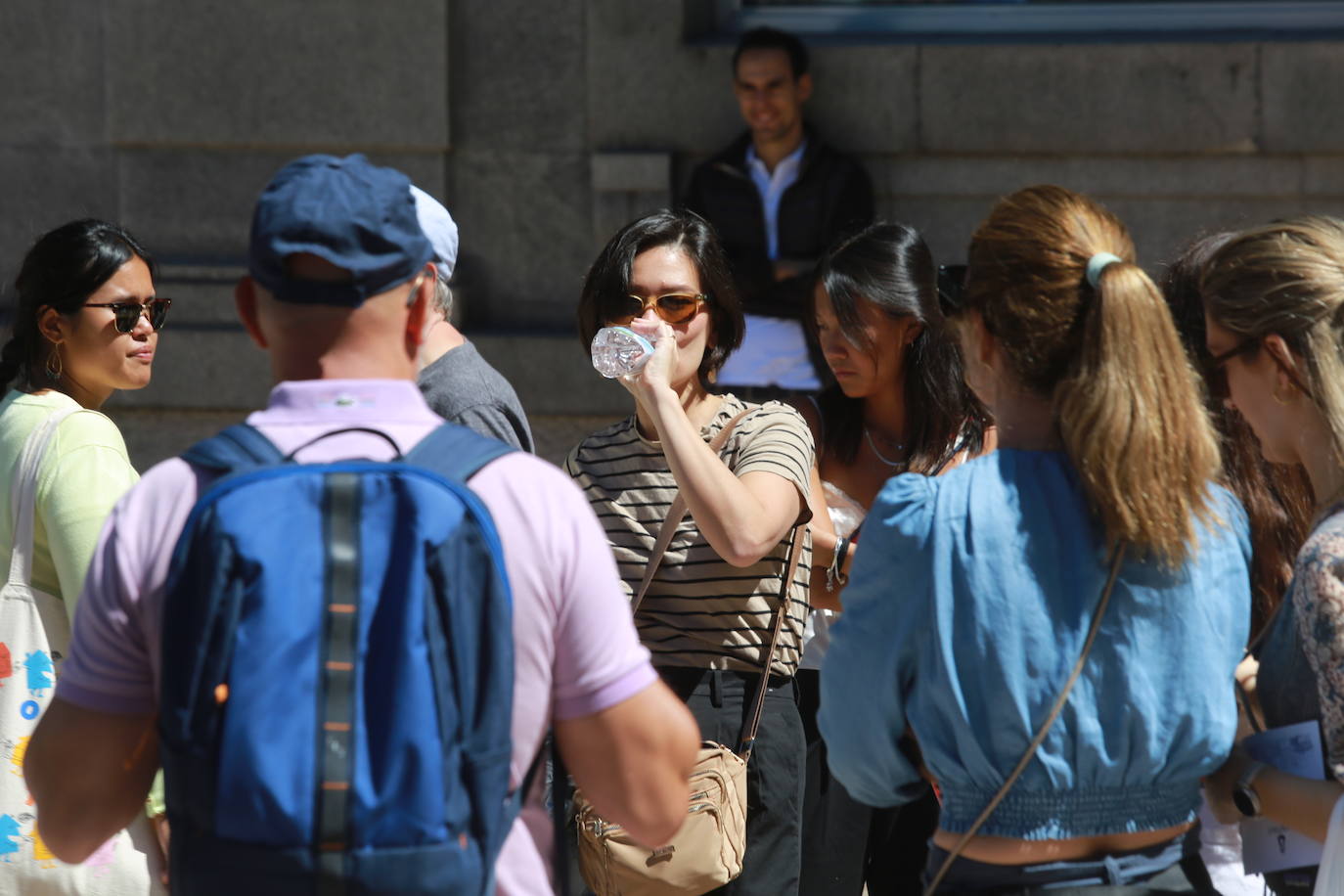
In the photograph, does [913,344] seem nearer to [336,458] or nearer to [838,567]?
[838,567]

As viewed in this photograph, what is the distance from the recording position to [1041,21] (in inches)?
277

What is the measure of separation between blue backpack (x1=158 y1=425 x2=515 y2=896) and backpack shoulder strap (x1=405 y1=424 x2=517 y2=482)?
4 cm

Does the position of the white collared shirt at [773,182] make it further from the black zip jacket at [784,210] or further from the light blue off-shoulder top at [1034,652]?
the light blue off-shoulder top at [1034,652]

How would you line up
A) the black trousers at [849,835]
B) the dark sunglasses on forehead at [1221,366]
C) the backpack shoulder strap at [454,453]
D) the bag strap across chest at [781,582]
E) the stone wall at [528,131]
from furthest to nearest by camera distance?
1. the stone wall at [528,131]
2. the black trousers at [849,835]
3. the bag strap across chest at [781,582]
4. the dark sunglasses on forehead at [1221,366]
5. the backpack shoulder strap at [454,453]

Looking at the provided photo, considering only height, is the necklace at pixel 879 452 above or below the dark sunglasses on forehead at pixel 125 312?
below

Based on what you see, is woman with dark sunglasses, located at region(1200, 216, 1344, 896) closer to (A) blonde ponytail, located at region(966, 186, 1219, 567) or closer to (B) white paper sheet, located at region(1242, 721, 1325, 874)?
(B) white paper sheet, located at region(1242, 721, 1325, 874)

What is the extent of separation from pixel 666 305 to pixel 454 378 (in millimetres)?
534

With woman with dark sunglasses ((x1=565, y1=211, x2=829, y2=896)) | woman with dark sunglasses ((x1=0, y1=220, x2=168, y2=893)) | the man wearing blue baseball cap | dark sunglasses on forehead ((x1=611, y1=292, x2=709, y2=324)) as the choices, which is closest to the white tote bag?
woman with dark sunglasses ((x1=0, y1=220, x2=168, y2=893))

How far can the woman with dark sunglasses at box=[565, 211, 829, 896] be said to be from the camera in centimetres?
293

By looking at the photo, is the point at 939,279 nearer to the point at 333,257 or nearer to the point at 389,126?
the point at 333,257

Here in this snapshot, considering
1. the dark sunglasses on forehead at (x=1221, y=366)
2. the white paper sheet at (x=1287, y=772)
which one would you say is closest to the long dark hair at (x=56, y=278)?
the dark sunglasses on forehead at (x=1221, y=366)

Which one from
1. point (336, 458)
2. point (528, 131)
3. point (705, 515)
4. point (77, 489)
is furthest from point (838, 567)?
point (528, 131)

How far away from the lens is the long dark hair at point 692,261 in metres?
3.30

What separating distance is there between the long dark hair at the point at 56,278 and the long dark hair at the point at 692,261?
3.36 ft
